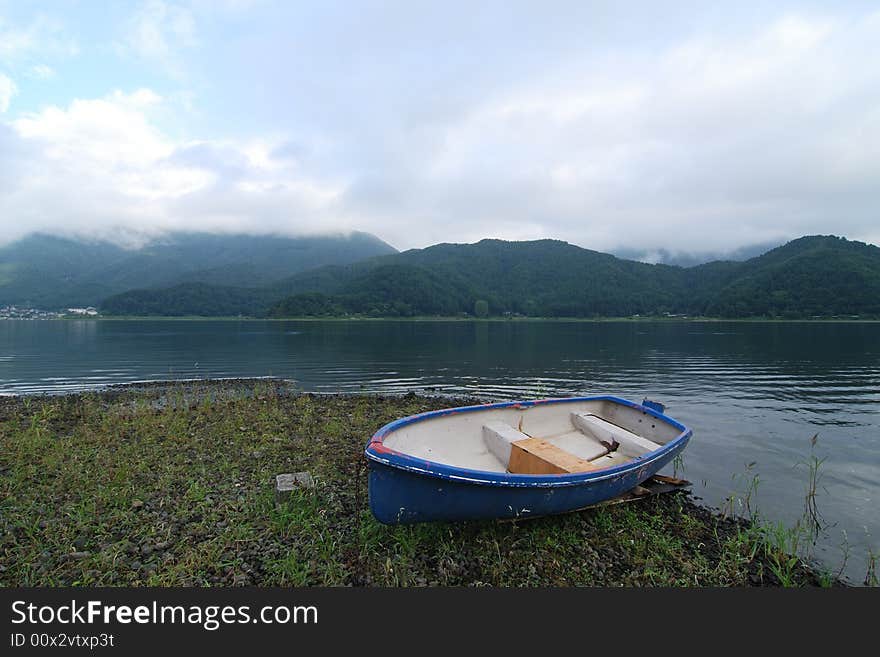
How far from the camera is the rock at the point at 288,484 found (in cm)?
855

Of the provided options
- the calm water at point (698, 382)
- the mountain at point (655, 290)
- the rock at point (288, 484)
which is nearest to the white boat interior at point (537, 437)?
the rock at point (288, 484)

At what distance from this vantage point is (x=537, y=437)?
11.4 metres

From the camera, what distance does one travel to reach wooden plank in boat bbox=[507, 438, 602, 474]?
8.24m

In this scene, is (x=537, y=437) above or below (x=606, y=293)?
below

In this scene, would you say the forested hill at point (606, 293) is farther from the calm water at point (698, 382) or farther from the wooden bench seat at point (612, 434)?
the wooden bench seat at point (612, 434)

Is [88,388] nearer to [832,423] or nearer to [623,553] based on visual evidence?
[623,553]

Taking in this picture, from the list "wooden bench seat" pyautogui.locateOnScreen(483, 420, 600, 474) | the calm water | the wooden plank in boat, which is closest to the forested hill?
the calm water

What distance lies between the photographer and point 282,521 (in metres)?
7.74

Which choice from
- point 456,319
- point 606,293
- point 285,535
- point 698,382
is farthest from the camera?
point 606,293

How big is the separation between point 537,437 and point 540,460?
9.66ft

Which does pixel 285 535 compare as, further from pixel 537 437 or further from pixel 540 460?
pixel 537 437

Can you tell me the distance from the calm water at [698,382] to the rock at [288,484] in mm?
9401

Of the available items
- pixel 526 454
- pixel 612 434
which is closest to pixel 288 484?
pixel 526 454

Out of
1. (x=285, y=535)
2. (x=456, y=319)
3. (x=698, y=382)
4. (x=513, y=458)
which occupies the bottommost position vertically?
(x=698, y=382)
